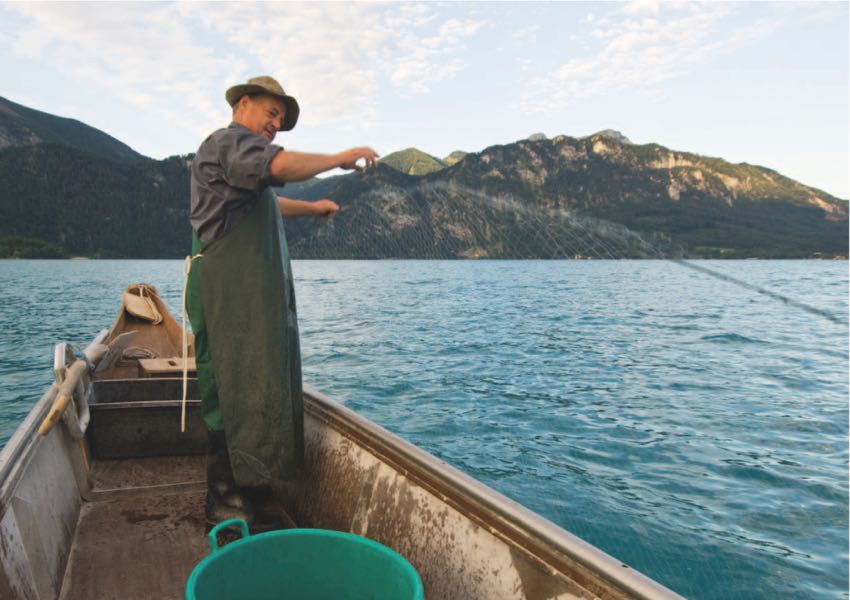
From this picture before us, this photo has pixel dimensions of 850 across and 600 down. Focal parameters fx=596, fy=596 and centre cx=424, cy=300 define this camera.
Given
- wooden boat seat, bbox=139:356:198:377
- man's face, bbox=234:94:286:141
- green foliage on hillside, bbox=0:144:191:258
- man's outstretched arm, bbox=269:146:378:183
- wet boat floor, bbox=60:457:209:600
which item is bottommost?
wet boat floor, bbox=60:457:209:600

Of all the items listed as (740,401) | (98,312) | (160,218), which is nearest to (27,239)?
(160,218)

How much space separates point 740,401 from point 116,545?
12.0 m

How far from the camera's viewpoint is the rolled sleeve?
2.69 meters

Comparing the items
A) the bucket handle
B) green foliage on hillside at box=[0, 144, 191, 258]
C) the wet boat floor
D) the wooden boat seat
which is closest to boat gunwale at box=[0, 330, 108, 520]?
the wet boat floor

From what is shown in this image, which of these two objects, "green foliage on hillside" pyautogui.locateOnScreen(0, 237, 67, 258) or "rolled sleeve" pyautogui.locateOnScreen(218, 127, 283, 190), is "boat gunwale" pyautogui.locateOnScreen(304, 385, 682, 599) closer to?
"rolled sleeve" pyautogui.locateOnScreen(218, 127, 283, 190)

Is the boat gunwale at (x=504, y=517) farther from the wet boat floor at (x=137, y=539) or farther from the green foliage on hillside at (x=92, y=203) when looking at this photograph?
the green foliage on hillside at (x=92, y=203)

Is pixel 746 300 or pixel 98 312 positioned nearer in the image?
pixel 98 312

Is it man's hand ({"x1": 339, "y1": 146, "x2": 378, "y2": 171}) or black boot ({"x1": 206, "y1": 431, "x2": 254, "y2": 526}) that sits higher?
man's hand ({"x1": 339, "y1": 146, "x2": 378, "y2": 171})

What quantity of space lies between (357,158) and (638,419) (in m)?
9.41

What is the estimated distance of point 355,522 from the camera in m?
3.47

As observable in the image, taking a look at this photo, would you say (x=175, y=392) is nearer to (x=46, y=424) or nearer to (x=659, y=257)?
(x=46, y=424)

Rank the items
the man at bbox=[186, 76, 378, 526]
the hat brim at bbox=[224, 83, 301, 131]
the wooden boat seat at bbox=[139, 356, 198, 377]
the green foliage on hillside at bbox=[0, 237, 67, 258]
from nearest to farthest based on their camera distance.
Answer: the man at bbox=[186, 76, 378, 526] → the hat brim at bbox=[224, 83, 301, 131] → the wooden boat seat at bbox=[139, 356, 198, 377] → the green foliage on hillside at bbox=[0, 237, 67, 258]

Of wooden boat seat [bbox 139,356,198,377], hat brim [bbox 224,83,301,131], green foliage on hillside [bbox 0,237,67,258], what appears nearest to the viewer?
hat brim [bbox 224,83,301,131]

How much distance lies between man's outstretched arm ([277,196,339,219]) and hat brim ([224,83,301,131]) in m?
0.53
